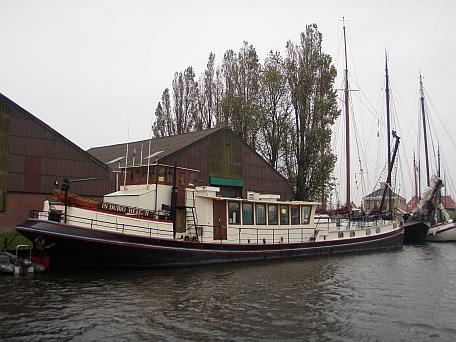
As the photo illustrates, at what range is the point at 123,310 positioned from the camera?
1341cm

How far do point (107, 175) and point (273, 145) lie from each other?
17.7m

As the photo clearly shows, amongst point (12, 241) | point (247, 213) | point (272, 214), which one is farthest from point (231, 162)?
point (12, 241)

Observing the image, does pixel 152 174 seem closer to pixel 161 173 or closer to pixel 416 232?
pixel 161 173

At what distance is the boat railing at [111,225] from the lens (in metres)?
19.6

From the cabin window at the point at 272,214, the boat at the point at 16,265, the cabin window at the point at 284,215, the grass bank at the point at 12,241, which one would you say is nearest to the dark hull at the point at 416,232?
the cabin window at the point at 284,215

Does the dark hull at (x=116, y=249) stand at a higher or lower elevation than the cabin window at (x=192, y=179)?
lower

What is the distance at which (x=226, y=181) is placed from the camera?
39.6m

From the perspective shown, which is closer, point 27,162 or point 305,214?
point 305,214

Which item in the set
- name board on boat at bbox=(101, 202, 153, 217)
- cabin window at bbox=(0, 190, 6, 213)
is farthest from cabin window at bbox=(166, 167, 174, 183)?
cabin window at bbox=(0, 190, 6, 213)

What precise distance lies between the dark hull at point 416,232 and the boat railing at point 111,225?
29.7 m

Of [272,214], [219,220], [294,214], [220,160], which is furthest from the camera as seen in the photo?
[220,160]

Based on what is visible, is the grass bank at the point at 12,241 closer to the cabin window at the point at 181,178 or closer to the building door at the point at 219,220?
the cabin window at the point at 181,178

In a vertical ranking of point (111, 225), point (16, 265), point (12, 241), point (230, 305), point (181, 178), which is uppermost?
point (181, 178)

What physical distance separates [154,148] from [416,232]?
81.6 feet
